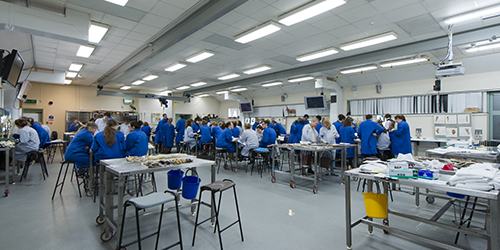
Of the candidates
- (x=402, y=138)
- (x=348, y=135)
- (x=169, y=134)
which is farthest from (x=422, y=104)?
(x=169, y=134)

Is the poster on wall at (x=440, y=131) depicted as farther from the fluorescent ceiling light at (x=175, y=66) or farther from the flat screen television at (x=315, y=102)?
the fluorescent ceiling light at (x=175, y=66)

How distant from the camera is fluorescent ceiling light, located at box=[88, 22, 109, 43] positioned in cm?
479

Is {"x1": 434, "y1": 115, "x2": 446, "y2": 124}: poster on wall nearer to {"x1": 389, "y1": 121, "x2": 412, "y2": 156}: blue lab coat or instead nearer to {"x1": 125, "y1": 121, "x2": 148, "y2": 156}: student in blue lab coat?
{"x1": 389, "y1": 121, "x2": 412, "y2": 156}: blue lab coat

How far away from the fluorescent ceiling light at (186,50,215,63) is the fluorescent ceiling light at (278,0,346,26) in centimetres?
269

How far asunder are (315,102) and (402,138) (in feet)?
16.5

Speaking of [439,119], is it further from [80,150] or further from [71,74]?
[71,74]

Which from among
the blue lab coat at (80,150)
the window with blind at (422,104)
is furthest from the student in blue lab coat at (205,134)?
the window with blind at (422,104)

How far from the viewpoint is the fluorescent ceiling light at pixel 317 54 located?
20.1ft

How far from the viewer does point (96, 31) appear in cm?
501

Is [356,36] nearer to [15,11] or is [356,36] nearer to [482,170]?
[482,170]

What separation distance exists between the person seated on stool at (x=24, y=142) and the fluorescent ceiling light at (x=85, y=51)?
7.66 feet

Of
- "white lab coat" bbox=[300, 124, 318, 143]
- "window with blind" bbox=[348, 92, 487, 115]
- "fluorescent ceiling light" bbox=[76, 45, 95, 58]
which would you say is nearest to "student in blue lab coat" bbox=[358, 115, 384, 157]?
"white lab coat" bbox=[300, 124, 318, 143]

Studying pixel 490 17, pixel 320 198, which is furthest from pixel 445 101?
pixel 320 198

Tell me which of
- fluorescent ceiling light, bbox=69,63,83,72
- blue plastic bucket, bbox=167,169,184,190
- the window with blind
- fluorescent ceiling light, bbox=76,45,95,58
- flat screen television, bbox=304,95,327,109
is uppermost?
fluorescent ceiling light, bbox=76,45,95,58
